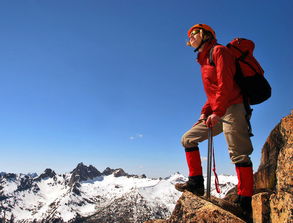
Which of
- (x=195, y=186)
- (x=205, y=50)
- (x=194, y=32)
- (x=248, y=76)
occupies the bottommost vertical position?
(x=195, y=186)

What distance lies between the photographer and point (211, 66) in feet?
24.6

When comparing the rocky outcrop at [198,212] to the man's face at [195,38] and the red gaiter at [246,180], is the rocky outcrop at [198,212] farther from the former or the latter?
the man's face at [195,38]

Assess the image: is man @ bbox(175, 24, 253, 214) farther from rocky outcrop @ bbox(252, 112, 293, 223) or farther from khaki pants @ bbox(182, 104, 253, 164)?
rocky outcrop @ bbox(252, 112, 293, 223)

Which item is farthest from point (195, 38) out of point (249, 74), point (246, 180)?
point (246, 180)

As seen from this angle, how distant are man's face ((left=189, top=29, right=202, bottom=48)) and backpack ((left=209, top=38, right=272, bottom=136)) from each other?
0.75 meters

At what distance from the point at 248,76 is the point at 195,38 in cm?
221

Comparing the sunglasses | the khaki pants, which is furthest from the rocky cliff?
the sunglasses

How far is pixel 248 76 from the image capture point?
22.8ft

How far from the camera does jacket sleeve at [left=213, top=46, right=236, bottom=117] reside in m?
6.87

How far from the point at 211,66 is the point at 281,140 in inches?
124

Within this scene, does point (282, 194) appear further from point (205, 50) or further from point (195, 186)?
point (205, 50)

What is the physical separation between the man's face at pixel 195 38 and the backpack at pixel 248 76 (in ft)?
2.47

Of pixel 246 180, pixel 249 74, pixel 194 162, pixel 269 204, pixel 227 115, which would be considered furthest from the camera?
pixel 194 162

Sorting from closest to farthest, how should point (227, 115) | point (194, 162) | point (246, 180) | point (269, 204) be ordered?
point (269, 204) → point (246, 180) → point (227, 115) → point (194, 162)
